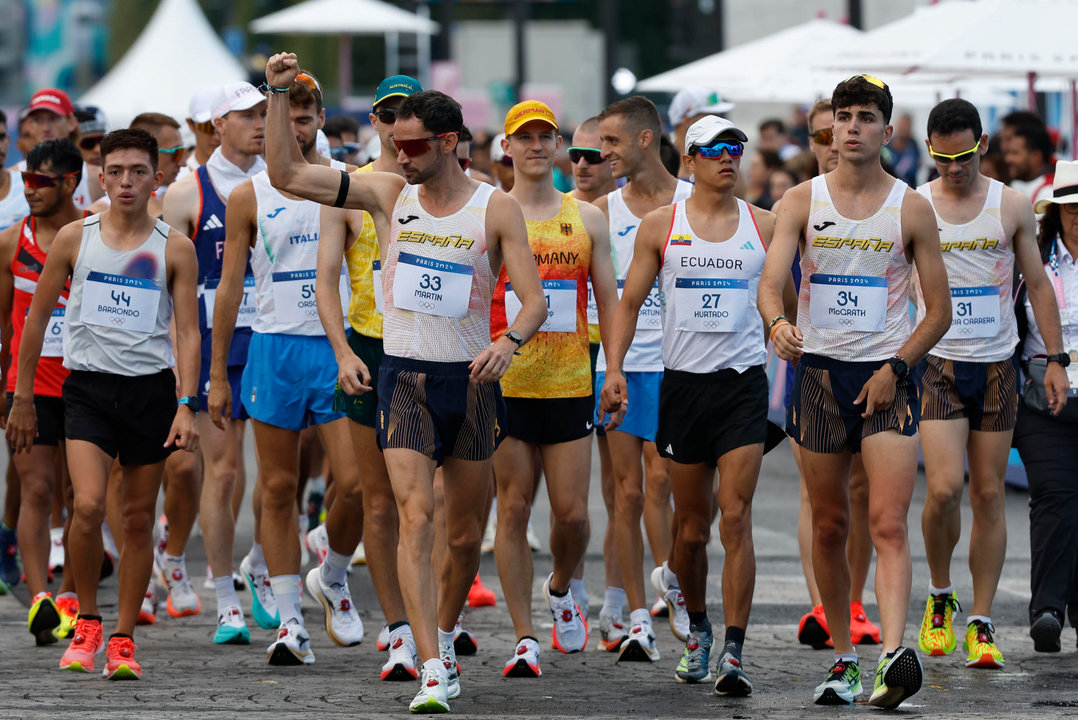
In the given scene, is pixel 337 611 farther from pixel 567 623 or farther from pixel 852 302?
pixel 852 302

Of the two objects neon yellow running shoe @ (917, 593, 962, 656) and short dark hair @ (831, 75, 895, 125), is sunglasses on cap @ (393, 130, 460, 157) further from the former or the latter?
neon yellow running shoe @ (917, 593, 962, 656)

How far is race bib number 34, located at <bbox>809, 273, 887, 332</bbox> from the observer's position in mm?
7320

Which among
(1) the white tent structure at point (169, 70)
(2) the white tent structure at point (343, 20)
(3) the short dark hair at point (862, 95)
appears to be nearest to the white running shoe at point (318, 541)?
(3) the short dark hair at point (862, 95)

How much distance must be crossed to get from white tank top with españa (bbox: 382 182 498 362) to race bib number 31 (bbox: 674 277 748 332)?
35.6 inches

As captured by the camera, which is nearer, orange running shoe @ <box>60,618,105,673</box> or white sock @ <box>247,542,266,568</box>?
orange running shoe @ <box>60,618,105,673</box>

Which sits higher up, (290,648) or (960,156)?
(960,156)

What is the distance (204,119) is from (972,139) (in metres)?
3.96

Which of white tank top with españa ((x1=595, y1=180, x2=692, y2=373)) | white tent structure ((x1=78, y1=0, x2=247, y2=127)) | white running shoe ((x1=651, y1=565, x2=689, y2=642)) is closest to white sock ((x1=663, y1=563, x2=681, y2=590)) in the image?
white running shoe ((x1=651, y1=565, x2=689, y2=642))

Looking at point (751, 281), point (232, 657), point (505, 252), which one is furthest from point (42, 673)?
point (751, 281)

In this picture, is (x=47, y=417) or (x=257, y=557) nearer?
(x=47, y=417)

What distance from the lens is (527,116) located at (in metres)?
8.25

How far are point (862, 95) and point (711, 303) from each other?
1026 mm

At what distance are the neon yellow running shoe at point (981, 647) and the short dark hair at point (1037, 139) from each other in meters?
5.66

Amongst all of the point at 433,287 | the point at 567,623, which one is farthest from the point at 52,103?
the point at 433,287
